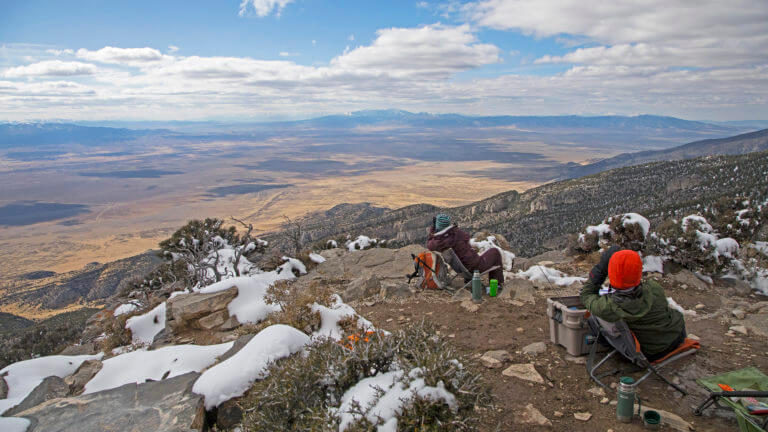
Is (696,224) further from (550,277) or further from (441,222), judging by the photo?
(441,222)

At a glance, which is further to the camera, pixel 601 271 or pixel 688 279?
pixel 688 279

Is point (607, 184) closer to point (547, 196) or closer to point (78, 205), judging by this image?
point (547, 196)

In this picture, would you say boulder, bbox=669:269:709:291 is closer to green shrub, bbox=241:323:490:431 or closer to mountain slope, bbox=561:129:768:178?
green shrub, bbox=241:323:490:431

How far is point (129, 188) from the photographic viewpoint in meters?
149

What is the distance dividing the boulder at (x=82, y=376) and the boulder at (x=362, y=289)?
13.7 ft

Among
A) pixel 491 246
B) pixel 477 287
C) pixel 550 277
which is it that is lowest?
pixel 550 277

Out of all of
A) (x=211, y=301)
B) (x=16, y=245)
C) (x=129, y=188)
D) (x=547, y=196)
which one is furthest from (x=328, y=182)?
(x=211, y=301)

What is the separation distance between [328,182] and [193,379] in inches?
5804

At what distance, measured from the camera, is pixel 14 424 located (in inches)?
154

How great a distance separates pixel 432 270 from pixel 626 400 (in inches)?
179

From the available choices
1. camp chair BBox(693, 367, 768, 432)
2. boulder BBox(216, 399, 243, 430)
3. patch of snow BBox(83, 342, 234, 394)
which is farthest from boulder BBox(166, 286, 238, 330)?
camp chair BBox(693, 367, 768, 432)

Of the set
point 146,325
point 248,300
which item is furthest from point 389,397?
point 146,325

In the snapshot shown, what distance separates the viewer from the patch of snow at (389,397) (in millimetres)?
2723

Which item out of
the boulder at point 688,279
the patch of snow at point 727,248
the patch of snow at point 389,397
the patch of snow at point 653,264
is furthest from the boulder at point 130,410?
A: the patch of snow at point 727,248
